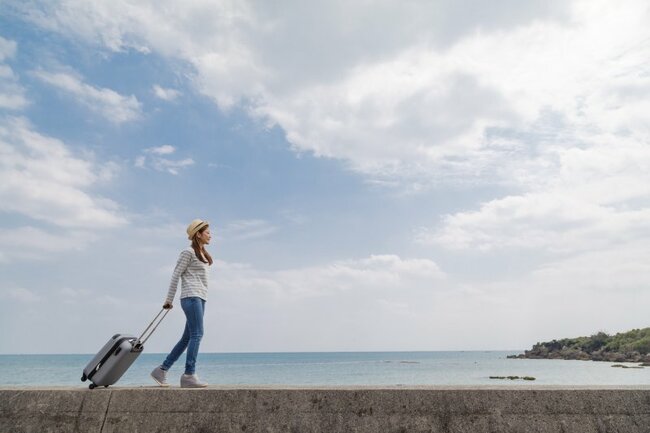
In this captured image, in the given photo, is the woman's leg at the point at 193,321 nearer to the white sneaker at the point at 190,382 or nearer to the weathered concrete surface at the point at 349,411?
the white sneaker at the point at 190,382

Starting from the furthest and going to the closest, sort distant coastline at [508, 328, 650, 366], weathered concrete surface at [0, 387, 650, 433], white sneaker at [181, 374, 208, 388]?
distant coastline at [508, 328, 650, 366], white sneaker at [181, 374, 208, 388], weathered concrete surface at [0, 387, 650, 433]

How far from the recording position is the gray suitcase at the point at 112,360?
4973 mm

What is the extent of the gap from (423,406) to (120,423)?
2809 mm

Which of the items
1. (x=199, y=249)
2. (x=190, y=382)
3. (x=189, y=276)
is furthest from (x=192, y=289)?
(x=190, y=382)

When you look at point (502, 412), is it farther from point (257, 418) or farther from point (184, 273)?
point (184, 273)

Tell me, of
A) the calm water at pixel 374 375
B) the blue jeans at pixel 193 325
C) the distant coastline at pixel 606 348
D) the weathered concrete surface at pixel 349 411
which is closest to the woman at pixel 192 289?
the blue jeans at pixel 193 325

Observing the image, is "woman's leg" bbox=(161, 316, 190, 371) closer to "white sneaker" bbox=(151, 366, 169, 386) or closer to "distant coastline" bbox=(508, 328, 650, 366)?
"white sneaker" bbox=(151, 366, 169, 386)

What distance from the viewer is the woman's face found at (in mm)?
5814

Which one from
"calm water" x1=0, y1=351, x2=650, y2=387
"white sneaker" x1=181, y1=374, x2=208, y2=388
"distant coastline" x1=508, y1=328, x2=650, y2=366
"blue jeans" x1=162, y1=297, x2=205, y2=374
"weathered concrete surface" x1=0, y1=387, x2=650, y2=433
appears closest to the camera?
"weathered concrete surface" x1=0, y1=387, x2=650, y2=433

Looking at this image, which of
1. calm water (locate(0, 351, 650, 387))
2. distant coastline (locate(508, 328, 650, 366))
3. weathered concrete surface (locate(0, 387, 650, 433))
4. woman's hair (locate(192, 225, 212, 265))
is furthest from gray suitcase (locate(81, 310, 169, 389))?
distant coastline (locate(508, 328, 650, 366))

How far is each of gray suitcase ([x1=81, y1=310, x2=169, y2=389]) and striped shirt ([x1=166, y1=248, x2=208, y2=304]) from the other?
2.11 ft

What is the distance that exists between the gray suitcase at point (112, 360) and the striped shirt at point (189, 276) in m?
0.64

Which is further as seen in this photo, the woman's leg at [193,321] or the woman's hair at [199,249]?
the woman's hair at [199,249]

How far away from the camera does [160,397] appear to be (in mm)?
4602
